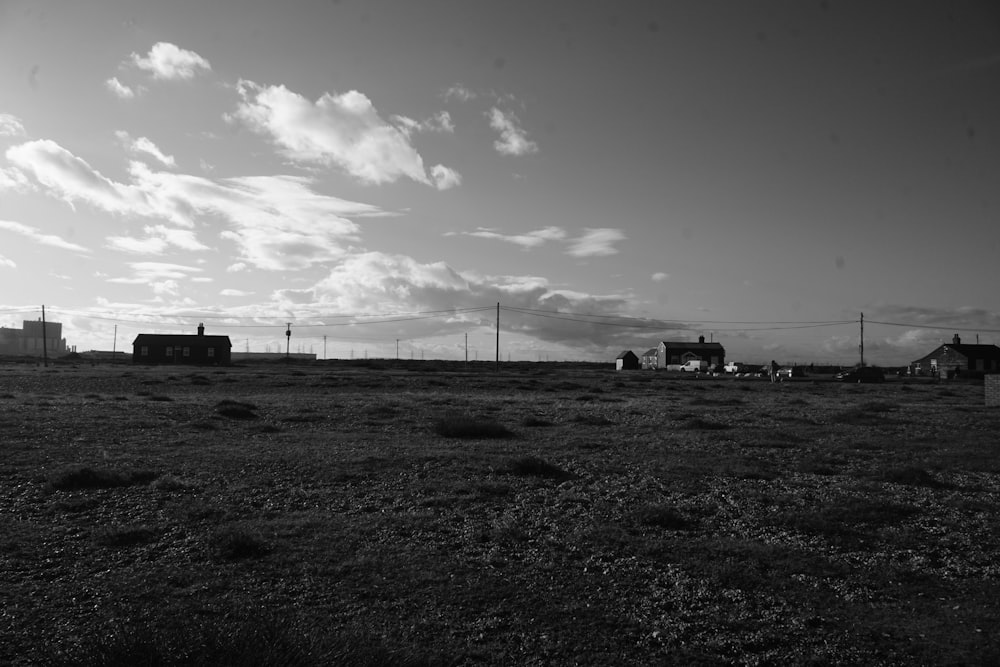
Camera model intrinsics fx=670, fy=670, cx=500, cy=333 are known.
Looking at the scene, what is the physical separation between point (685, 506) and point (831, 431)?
14902mm

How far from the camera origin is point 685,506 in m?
12.1

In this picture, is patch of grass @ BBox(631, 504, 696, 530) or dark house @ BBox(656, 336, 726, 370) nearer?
patch of grass @ BBox(631, 504, 696, 530)

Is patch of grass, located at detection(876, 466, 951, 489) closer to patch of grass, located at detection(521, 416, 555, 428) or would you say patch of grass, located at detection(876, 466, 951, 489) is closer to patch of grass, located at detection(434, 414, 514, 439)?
patch of grass, located at detection(434, 414, 514, 439)

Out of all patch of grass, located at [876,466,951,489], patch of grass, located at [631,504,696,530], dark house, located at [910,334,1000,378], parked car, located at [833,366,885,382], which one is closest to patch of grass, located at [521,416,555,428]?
patch of grass, located at [876,466,951,489]

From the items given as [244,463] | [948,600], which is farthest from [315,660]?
[244,463]

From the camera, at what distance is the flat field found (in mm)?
6539

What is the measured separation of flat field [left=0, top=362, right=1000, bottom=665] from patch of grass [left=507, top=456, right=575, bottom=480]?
64 mm

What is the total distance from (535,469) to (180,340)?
106645 mm

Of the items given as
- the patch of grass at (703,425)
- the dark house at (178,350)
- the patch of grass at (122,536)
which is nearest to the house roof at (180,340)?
the dark house at (178,350)

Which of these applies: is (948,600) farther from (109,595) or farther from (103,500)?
(103,500)

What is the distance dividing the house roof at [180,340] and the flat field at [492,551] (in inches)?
3669

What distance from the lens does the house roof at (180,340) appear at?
351ft

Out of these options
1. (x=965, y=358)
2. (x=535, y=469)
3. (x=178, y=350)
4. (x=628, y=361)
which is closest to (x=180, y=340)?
(x=178, y=350)

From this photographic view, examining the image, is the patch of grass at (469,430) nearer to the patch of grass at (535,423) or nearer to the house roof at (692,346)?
the patch of grass at (535,423)
